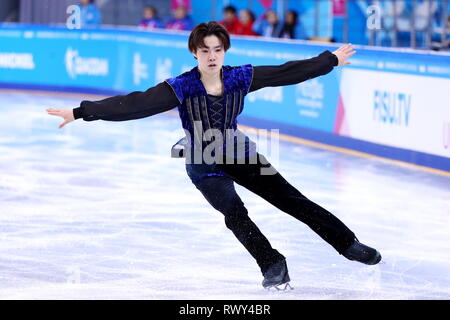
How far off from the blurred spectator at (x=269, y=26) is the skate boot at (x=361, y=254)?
32.1 feet

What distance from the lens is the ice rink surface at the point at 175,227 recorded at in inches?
219

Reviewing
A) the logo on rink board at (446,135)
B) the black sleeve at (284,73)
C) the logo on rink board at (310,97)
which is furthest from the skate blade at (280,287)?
the logo on rink board at (310,97)

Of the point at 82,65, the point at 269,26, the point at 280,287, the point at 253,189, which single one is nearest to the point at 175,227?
the point at 280,287

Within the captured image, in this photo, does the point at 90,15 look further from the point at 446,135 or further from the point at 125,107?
the point at 125,107

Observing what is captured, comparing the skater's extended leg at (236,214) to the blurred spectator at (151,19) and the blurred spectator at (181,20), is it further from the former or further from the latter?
the blurred spectator at (151,19)

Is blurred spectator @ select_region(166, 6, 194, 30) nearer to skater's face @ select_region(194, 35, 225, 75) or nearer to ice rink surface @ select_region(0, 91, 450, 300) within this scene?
ice rink surface @ select_region(0, 91, 450, 300)

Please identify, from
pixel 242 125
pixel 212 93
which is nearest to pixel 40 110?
pixel 242 125

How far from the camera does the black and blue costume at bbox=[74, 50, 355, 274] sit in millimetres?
5070

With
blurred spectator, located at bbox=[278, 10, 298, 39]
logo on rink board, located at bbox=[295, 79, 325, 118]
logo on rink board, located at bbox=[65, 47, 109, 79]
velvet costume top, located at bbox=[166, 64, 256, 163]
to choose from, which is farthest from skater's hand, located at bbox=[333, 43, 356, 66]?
logo on rink board, located at bbox=[65, 47, 109, 79]

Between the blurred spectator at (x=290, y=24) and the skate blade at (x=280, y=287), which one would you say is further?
the blurred spectator at (x=290, y=24)

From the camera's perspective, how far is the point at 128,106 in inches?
197

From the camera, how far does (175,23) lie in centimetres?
1669

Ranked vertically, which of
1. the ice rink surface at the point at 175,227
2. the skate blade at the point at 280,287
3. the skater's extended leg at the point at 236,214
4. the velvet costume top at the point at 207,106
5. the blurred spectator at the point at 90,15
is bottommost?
the ice rink surface at the point at 175,227

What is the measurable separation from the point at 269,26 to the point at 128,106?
10.6 metres
